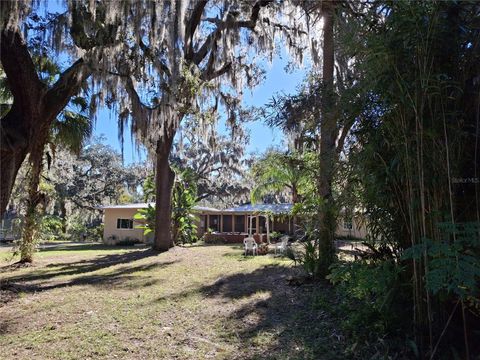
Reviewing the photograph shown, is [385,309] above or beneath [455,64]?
beneath

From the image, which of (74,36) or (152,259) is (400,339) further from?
(152,259)

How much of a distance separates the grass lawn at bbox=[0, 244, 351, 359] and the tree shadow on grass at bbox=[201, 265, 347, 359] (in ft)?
0.04

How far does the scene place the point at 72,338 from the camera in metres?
4.62

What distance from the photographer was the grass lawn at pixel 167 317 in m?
4.26

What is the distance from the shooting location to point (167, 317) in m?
5.49

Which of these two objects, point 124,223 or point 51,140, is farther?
point 124,223

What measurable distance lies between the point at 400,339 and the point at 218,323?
7.75ft

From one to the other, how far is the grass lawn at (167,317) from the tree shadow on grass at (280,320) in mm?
12

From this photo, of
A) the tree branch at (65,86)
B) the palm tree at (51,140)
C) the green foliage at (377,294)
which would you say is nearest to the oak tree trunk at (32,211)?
the palm tree at (51,140)

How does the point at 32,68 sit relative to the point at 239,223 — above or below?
above

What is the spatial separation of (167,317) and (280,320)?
1565mm

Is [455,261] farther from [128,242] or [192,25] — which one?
[128,242]

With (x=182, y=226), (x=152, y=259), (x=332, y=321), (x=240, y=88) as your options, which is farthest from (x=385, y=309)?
(x=182, y=226)

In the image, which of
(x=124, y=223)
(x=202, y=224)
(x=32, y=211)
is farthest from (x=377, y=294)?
(x=202, y=224)
